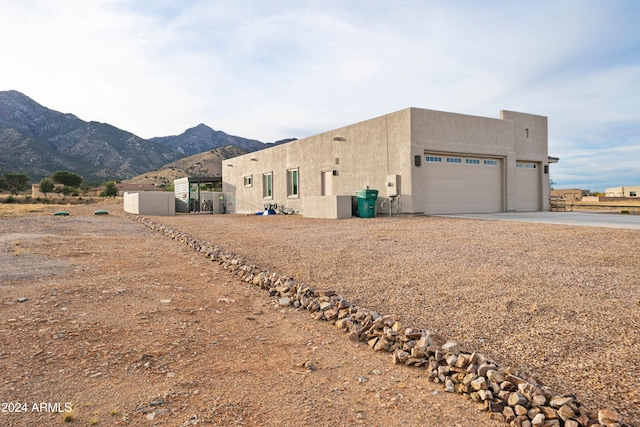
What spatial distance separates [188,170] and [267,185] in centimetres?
5270

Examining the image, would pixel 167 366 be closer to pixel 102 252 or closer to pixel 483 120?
pixel 102 252

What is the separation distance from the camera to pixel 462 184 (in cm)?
1725

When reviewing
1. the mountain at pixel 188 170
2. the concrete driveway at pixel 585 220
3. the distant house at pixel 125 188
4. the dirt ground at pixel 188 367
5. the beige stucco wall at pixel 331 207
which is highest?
the mountain at pixel 188 170

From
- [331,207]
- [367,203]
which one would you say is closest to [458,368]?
[367,203]

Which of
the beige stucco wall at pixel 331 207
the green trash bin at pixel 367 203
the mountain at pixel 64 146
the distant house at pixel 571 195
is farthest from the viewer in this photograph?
A: the mountain at pixel 64 146

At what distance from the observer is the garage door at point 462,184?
653 inches

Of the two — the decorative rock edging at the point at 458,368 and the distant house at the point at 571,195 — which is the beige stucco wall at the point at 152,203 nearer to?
the decorative rock edging at the point at 458,368

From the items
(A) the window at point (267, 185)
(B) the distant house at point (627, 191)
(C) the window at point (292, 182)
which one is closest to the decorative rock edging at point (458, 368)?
→ (C) the window at point (292, 182)

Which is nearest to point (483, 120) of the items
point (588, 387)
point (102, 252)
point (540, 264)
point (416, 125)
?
point (416, 125)

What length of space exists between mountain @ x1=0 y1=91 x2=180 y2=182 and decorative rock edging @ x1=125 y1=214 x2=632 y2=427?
7661 centimetres

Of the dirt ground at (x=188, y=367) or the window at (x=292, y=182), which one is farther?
the window at (x=292, y=182)

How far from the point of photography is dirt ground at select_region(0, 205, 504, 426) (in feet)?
7.01

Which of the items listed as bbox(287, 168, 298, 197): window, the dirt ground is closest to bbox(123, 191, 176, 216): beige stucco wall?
bbox(287, 168, 298, 197): window

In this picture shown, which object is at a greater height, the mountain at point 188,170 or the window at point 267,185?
the mountain at point 188,170
